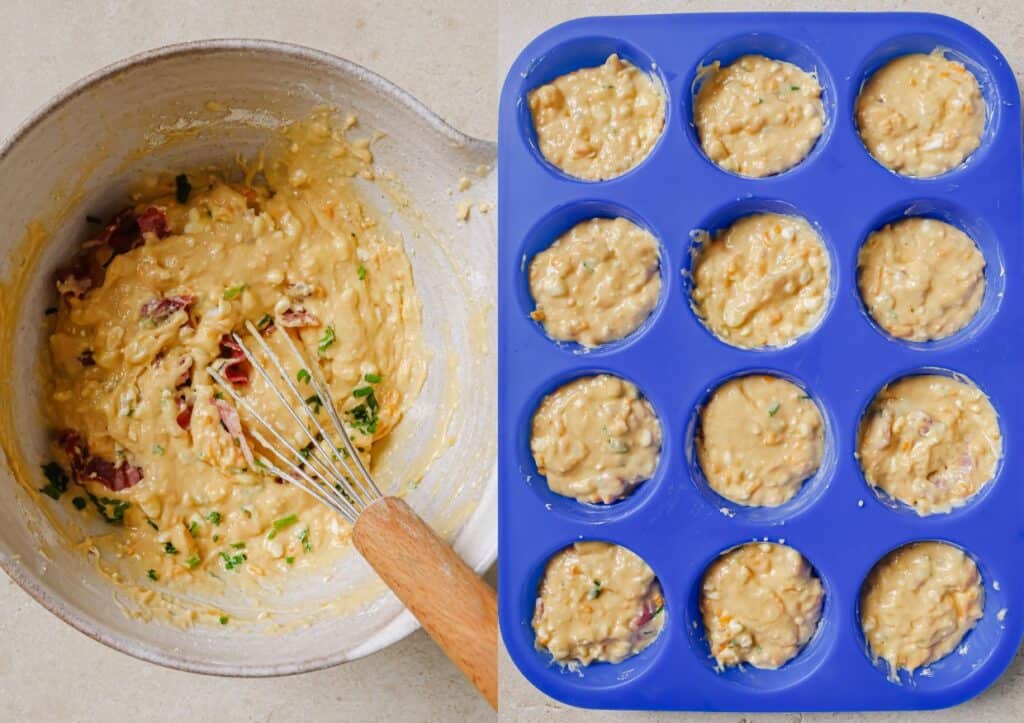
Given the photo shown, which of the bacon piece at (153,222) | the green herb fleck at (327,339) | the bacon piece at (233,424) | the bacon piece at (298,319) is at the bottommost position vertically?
the bacon piece at (233,424)

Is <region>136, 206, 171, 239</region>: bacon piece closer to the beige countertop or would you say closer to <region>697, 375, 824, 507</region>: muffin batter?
the beige countertop

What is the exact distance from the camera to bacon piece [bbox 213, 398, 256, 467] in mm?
2408

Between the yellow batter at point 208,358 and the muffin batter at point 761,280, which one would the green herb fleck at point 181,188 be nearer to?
the yellow batter at point 208,358

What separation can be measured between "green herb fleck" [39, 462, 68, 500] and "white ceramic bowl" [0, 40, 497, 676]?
0.13ft

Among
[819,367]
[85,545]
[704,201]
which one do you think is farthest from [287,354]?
[819,367]

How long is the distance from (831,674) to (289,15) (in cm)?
208

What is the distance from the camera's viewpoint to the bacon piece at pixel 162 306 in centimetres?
243

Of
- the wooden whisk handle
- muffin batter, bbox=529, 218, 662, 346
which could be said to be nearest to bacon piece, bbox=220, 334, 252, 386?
the wooden whisk handle

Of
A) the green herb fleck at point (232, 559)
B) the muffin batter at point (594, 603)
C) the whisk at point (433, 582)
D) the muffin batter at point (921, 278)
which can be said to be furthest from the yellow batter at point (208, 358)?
the muffin batter at point (921, 278)

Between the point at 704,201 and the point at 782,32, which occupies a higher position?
the point at 782,32

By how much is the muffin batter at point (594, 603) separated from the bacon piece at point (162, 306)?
1202 mm

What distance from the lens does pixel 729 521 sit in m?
1.79

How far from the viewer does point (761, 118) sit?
183 cm

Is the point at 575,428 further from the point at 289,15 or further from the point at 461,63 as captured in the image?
the point at 289,15
